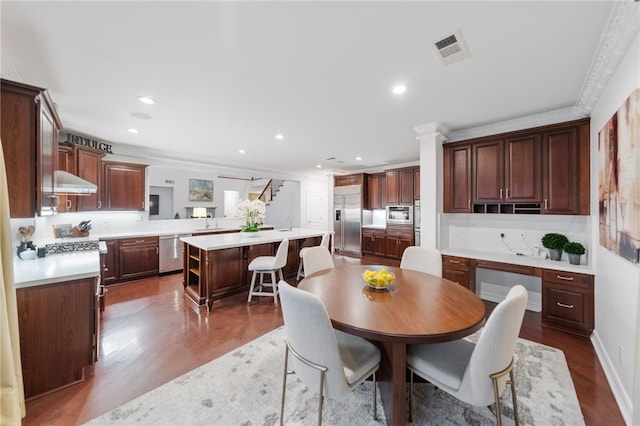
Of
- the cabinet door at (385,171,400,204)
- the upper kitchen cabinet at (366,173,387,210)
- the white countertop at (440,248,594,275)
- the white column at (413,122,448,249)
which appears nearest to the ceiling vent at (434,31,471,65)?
the white column at (413,122,448,249)

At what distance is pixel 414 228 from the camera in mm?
5984

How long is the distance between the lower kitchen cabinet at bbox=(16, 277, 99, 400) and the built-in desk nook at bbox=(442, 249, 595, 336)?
4.12 meters

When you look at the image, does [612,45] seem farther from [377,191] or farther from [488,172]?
[377,191]

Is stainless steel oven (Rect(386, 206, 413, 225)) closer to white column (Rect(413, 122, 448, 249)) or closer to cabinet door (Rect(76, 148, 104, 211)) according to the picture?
white column (Rect(413, 122, 448, 249))

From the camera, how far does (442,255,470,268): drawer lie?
3384 mm

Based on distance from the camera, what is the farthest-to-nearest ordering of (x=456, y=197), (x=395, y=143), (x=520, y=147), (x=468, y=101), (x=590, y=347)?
(x=395, y=143)
(x=456, y=197)
(x=520, y=147)
(x=468, y=101)
(x=590, y=347)

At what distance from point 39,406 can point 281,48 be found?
3012 mm

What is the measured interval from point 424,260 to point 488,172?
1.74 meters

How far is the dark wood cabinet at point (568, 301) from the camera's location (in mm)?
2602

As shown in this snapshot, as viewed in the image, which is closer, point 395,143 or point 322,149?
point 395,143

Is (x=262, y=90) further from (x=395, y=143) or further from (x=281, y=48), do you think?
(x=395, y=143)

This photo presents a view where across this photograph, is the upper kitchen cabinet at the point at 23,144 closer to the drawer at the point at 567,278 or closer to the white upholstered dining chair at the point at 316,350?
the white upholstered dining chair at the point at 316,350

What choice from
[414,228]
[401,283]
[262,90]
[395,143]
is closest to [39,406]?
[401,283]

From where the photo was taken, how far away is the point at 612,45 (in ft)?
5.65
